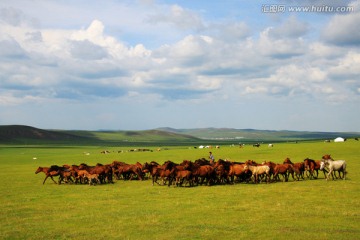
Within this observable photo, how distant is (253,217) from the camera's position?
13.5 metres

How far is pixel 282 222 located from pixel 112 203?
7.42 meters

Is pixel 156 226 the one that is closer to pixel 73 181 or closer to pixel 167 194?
pixel 167 194

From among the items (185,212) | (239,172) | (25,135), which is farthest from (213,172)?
(25,135)

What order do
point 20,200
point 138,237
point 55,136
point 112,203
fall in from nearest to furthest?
point 138,237 < point 112,203 < point 20,200 < point 55,136

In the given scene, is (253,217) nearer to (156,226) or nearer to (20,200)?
(156,226)

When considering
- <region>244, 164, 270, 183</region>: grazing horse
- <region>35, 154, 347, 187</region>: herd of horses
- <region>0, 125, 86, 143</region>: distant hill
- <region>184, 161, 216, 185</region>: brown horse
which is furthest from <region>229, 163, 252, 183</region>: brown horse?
<region>0, 125, 86, 143</region>: distant hill

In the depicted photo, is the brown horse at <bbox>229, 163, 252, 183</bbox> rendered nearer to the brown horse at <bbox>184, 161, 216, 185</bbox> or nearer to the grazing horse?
the grazing horse

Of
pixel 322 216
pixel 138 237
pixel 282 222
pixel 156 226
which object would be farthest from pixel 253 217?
pixel 138 237

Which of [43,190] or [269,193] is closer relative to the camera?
[269,193]

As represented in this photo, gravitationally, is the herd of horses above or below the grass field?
above

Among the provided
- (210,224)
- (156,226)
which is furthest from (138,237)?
(210,224)

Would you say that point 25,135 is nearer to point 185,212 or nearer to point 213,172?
point 213,172

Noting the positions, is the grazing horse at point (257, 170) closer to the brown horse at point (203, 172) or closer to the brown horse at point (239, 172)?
the brown horse at point (239, 172)

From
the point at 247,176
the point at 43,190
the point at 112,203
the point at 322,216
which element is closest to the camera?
the point at 322,216
